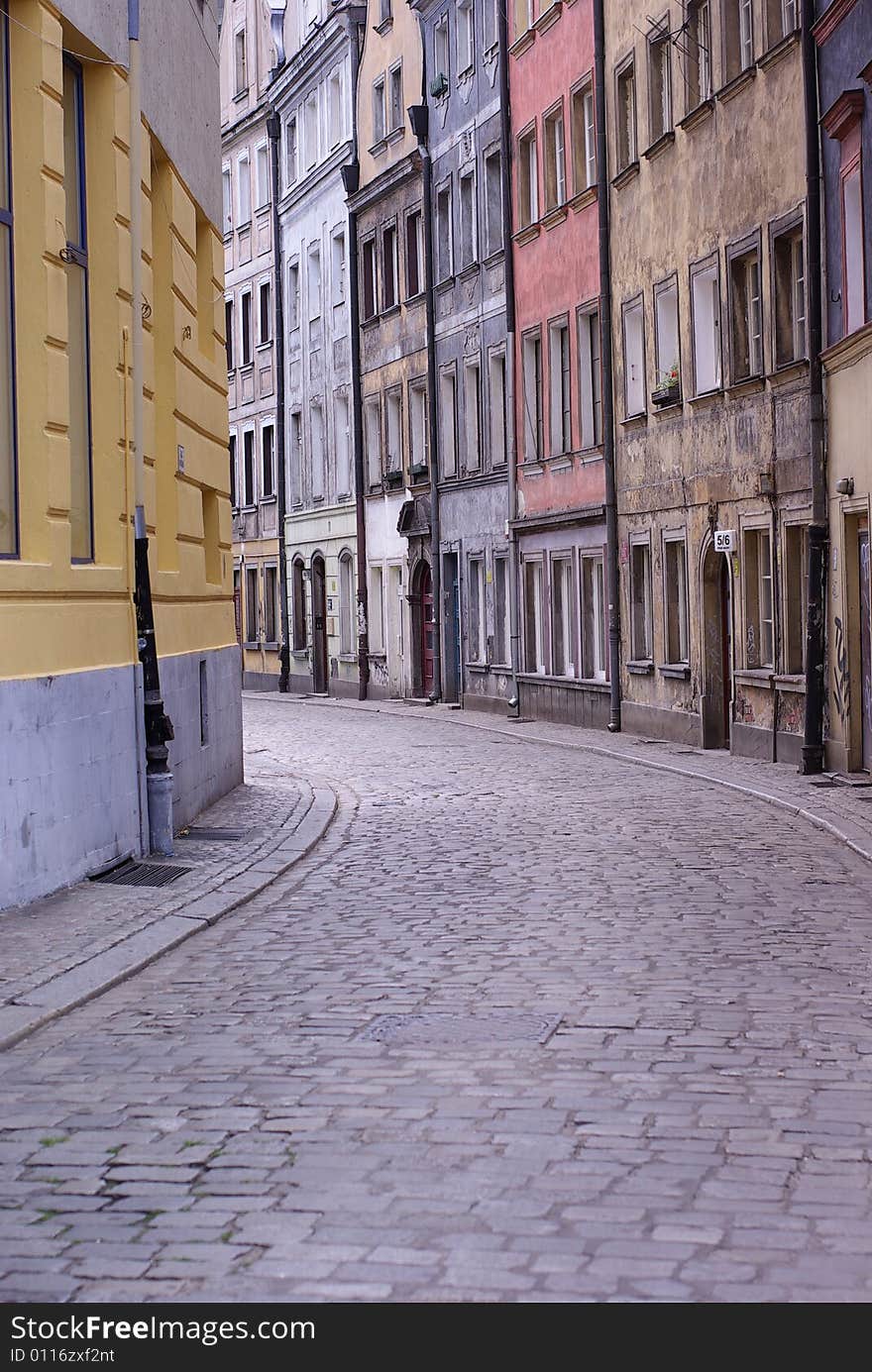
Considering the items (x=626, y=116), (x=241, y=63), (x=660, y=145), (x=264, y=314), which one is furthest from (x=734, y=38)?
(x=241, y=63)

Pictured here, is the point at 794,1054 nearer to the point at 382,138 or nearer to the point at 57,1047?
the point at 57,1047

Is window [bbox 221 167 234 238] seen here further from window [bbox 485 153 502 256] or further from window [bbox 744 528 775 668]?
window [bbox 744 528 775 668]

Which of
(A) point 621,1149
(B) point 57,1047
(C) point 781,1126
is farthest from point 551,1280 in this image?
(B) point 57,1047

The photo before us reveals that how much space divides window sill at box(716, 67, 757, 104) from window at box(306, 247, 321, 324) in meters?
25.6

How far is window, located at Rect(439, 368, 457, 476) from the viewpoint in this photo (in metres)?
40.6

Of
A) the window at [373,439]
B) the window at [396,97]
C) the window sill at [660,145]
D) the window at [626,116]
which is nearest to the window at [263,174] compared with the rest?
the window at [373,439]

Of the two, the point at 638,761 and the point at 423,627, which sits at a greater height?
the point at 423,627

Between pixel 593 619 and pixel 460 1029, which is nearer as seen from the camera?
pixel 460 1029

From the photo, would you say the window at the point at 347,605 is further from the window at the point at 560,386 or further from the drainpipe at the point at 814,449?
the drainpipe at the point at 814,449

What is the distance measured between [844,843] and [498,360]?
2334 centimetres

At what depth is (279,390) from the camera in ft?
173

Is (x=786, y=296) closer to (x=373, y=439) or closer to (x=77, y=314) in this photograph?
(x=77, y=314)

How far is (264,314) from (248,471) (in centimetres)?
436

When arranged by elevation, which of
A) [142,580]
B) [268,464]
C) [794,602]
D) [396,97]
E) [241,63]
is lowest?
[794,602]
